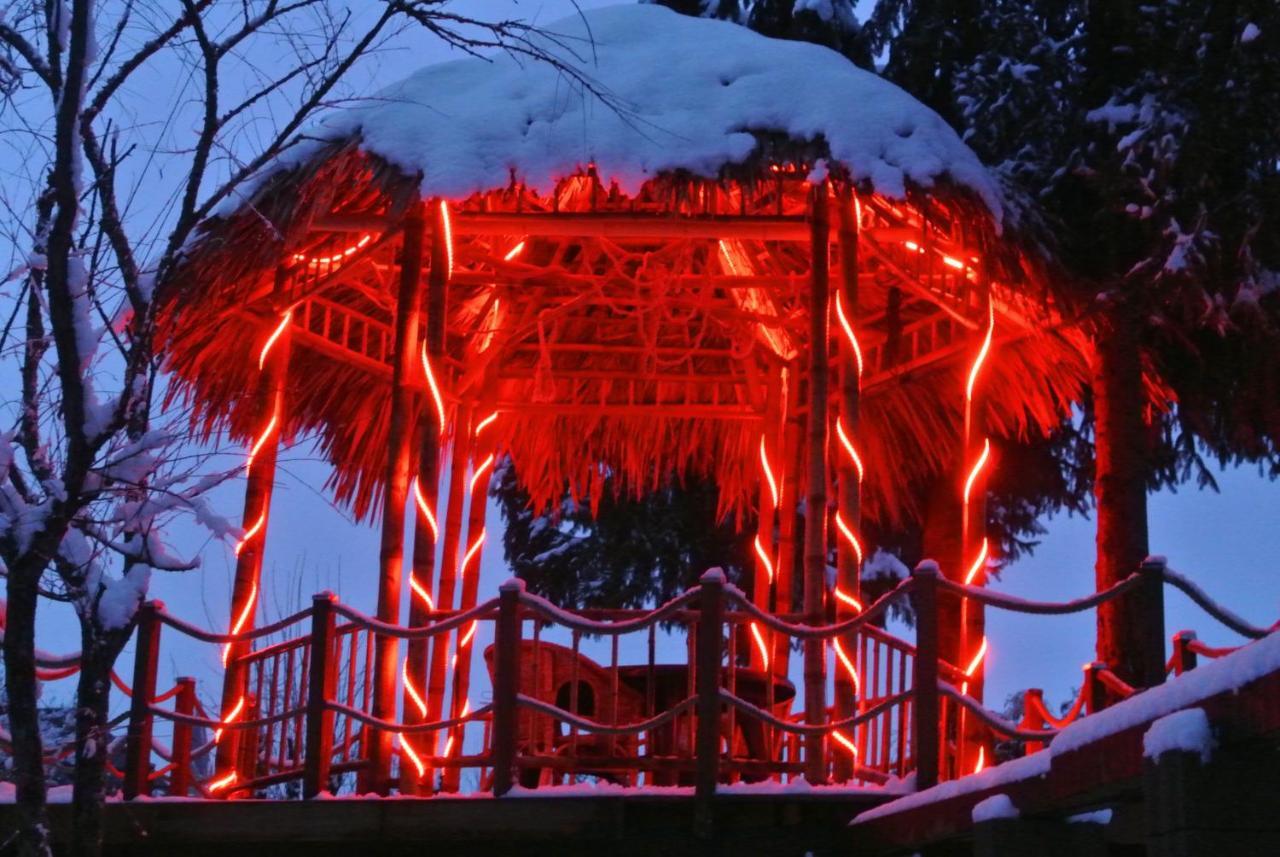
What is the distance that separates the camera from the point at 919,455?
1294 centimetres

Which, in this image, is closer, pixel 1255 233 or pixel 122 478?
pixel 122 478

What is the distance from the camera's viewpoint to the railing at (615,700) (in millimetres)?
7473

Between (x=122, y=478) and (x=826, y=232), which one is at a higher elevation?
(x=826, y=232)

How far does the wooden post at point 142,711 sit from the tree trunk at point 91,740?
1.81 meters

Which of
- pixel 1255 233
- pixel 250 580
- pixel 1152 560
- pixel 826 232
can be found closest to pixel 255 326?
pixel 250 580

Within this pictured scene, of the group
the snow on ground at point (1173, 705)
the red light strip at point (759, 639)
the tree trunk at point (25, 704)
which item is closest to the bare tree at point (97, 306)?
the tree trunk at point (25, 704)

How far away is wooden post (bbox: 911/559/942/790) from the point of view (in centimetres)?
743

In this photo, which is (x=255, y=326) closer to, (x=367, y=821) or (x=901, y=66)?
(x=367, y=821)

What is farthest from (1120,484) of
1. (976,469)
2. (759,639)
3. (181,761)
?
(181,761)

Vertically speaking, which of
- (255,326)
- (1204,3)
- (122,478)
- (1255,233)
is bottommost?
(122,478)

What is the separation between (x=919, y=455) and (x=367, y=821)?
6.54 meters

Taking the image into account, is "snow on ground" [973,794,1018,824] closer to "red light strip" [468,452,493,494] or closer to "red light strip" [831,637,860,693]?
"red light strip" [831,637,860,693]

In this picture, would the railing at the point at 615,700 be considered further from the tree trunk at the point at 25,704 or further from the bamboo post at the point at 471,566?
the bamboo post at the point at 471,566

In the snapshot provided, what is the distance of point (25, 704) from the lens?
213 inches
